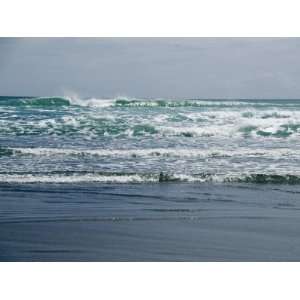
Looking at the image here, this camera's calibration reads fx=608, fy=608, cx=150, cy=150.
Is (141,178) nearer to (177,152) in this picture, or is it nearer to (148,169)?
(148,169)

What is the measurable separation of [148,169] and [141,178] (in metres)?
0.16

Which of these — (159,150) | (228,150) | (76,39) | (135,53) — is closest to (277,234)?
(228,150)

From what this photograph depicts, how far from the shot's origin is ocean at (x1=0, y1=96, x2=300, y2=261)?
18.2 ft

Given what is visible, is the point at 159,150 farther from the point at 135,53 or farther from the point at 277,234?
the point at 277,234

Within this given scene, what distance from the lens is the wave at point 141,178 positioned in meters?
6.45

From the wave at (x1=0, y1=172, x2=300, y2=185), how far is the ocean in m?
0.01

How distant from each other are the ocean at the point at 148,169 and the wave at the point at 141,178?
0.01 meters

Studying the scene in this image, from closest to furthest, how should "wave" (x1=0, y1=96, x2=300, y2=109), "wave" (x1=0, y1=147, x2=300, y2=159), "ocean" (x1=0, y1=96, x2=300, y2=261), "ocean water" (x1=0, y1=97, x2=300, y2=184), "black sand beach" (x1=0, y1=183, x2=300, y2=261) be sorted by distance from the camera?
"black sand beach" (x1=0, y1=183, x2=300, y2=261)
"ocean" (x1=0, y1=96, x2=300, y2=261)
"wave" (x1=0, y1=96, x2=300, y2=109)
"ocean water" (x1=0, y1=97, x2=300, y2=184)
"wave" (x1=0, y1=147, x2=300, y2=159)

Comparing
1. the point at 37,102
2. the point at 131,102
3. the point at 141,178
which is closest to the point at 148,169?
the point at 141,178

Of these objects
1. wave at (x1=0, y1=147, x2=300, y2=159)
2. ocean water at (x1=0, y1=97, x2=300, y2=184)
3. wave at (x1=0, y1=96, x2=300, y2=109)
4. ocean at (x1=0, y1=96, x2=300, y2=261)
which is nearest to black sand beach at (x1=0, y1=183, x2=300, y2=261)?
ocean at (x1=0, y1=96, x2=300, y2=261)

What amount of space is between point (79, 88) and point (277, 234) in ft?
7.78

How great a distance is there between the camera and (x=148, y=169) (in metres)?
6.50

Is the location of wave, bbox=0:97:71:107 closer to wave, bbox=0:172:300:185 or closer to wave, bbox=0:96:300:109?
wave, bbox=0:96:300:109
